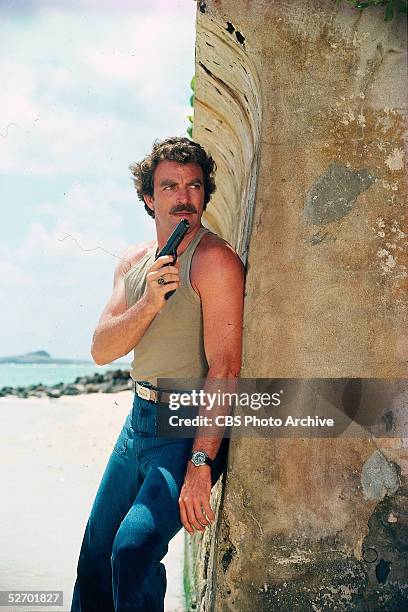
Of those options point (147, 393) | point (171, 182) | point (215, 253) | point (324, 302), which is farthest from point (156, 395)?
point (171, 182)

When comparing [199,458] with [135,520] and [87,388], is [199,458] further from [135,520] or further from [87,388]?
[87,388]

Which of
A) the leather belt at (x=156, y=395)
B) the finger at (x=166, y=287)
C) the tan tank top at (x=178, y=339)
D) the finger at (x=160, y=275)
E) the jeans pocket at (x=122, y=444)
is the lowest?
the jeans pocket at (x=122, y=444)

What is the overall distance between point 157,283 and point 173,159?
1.98ft

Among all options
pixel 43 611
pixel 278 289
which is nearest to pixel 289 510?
pixel 278 289

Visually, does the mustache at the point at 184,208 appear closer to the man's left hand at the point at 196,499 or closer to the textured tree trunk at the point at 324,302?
the textured tree trunk at the point at 324,302

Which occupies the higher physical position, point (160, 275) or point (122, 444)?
point (160, 275)

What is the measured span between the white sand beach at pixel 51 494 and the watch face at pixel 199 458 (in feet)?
5.39

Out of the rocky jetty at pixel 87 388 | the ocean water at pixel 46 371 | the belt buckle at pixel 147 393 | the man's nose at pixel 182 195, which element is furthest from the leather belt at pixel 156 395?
the ocean water at pixel 46 371

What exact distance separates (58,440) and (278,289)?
8.11 m

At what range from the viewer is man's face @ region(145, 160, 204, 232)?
321cm

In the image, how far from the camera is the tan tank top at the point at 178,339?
3.06 meters

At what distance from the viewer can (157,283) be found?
2926 mm

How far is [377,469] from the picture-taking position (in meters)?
Answer: 2.96

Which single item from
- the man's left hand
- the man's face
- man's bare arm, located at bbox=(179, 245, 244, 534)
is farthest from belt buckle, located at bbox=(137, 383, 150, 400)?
the man's face
